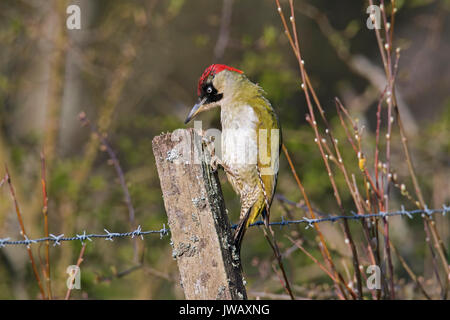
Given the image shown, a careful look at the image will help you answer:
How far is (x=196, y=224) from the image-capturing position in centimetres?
230

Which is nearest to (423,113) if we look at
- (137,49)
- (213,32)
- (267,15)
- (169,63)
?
(267,15)

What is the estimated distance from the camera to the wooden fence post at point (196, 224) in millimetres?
2264

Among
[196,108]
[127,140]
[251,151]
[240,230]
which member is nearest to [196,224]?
[240,230]

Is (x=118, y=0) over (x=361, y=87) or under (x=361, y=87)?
over

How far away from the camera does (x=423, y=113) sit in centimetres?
1374

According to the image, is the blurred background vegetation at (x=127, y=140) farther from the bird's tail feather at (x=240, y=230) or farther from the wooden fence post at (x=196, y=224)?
the wooden fence post at (x=196, y=224)

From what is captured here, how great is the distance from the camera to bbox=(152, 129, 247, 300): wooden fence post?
226 cm

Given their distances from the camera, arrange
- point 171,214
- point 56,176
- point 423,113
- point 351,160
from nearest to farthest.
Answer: point 171,214, point 56,176, point 351,160, point 423,113

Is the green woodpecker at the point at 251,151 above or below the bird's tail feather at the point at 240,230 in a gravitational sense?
above

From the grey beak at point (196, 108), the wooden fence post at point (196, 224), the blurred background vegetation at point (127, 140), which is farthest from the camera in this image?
the blurred background vegetation at point (127, 140)

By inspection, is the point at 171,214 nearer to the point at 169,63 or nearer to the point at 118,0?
the point at 118,0

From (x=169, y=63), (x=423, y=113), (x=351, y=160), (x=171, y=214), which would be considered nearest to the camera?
(x=171, y=214)

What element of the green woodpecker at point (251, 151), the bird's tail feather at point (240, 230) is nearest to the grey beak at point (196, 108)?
the green woodpecker at point (251, 151)

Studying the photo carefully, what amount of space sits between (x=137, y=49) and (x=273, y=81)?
A: 161cm
